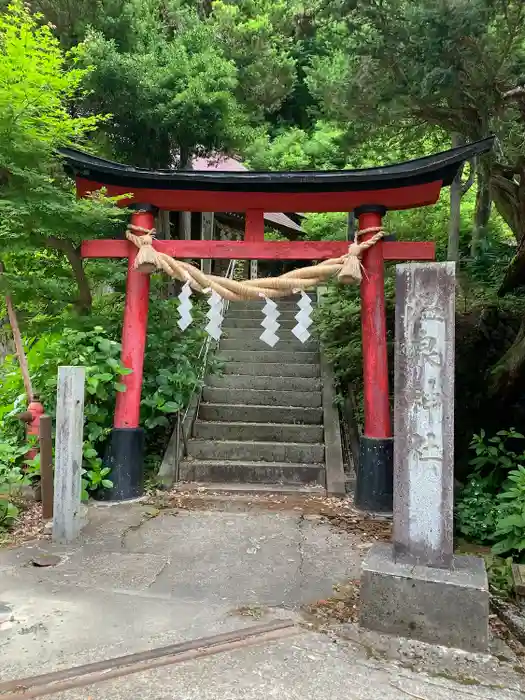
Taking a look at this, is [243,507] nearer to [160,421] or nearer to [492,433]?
[160,421]

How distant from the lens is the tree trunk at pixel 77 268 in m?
5.83

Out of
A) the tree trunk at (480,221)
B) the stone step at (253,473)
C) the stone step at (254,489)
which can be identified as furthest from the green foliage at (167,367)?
the tree trunk at (480,221)

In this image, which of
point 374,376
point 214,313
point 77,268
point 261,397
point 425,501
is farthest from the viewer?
point 261,397

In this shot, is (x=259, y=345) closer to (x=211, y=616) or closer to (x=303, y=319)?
(x=303, y=319)

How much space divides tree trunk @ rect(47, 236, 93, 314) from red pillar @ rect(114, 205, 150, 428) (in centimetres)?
66

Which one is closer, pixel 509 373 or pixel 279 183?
pixel 279 183

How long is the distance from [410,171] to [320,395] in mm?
3918

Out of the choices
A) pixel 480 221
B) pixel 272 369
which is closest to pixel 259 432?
pixel 272 369

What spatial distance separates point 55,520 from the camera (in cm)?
470

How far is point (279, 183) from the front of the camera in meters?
5.71

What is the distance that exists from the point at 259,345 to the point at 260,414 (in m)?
2.37

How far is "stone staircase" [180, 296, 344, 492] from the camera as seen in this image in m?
6.66

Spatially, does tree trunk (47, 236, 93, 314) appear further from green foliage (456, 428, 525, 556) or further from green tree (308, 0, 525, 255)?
green foliage (456, 428, 525, 556)

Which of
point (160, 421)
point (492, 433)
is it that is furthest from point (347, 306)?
point (160, 421)
